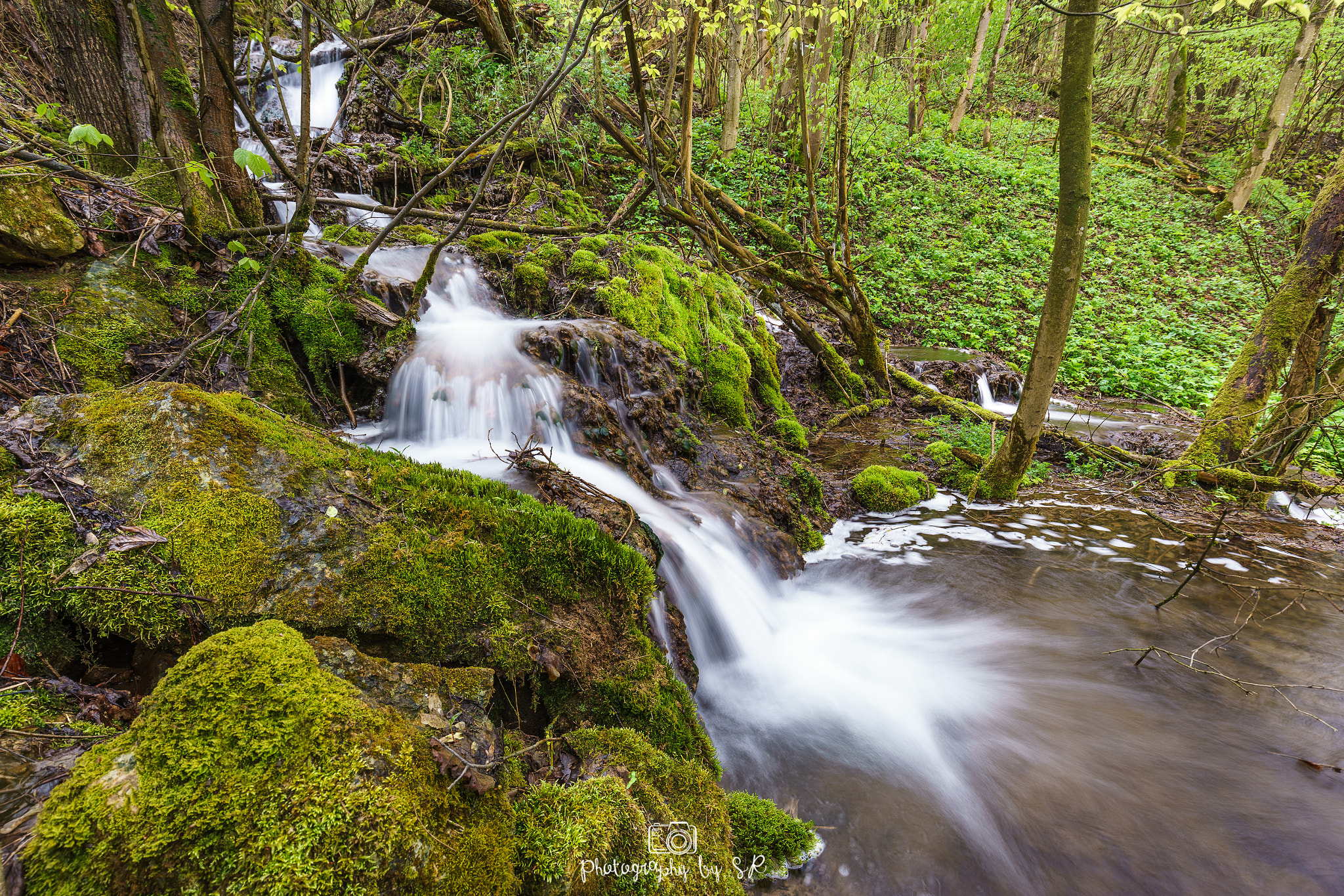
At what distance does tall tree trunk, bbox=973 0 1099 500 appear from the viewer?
13.6 feet

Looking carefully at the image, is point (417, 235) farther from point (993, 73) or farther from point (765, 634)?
point (993, 73)

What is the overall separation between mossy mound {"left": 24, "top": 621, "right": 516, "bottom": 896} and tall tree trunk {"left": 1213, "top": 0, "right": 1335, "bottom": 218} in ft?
73.4

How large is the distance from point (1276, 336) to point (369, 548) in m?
9.10

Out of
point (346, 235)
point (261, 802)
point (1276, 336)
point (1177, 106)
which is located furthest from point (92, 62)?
point (1177, 106)

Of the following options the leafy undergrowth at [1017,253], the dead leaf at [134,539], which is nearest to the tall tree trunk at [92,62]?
the dead leaf at [134,539]

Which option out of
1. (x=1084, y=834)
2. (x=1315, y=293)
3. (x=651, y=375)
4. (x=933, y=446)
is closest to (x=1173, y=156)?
(x=1315, y=293)

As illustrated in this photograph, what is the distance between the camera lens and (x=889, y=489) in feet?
20.8

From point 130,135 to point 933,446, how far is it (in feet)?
28.2

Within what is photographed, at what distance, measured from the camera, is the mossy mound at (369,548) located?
194 centimetres

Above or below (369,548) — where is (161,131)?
above

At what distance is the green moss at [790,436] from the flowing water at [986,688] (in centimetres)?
152

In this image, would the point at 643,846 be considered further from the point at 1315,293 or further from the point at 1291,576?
the point at 1315,293

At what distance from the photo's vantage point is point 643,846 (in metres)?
1.70

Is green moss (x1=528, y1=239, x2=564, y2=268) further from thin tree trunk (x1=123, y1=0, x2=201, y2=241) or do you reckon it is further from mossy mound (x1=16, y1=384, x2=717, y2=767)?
mossy mound (x1=16, y1=384, x2=717, y2=767)
